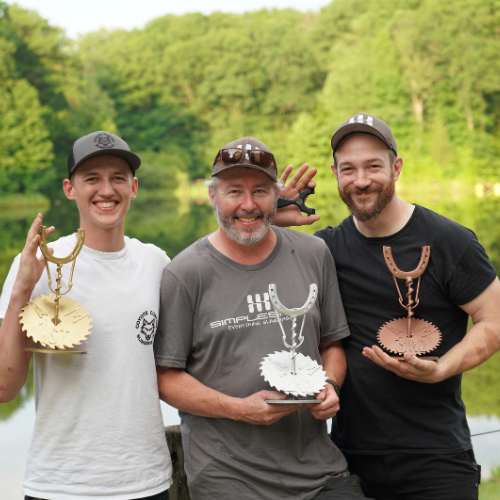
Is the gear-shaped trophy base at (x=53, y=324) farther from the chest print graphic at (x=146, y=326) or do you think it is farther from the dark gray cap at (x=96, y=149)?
the dark gray cap at (x=96, y=149)

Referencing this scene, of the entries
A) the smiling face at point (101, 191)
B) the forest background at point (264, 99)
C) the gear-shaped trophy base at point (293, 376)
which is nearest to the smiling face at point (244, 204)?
the smiling face at point (101, 191)

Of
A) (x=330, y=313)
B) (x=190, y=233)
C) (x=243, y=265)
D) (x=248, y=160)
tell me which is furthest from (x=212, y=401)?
(x=190, y=233)

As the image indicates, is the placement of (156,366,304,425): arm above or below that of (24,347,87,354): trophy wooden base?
below

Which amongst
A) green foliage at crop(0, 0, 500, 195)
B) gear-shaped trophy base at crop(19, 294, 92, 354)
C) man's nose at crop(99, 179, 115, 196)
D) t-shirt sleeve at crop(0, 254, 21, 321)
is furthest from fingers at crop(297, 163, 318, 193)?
green foliage at crop(0, 0, 500, 195)

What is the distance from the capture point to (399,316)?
3.09 m

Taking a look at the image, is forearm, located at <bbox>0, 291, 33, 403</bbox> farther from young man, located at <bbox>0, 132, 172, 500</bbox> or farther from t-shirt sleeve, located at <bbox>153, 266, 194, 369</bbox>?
t-shirt sleeve, located at <bbox>153, 266, 194, 369</bbox>

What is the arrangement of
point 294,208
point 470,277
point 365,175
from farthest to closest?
1. point 294,208
2. point 365,175
3. point 470,277

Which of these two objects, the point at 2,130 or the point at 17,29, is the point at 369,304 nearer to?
the point at 2,130

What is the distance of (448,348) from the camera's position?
10.2 feet

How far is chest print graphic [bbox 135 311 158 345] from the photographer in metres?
2.70

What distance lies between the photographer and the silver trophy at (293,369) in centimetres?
250

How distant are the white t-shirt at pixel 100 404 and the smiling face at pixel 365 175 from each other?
1185 millimetres

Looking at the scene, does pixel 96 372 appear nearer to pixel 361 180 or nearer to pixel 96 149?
pixel 96 149

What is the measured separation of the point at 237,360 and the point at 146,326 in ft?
1.43
